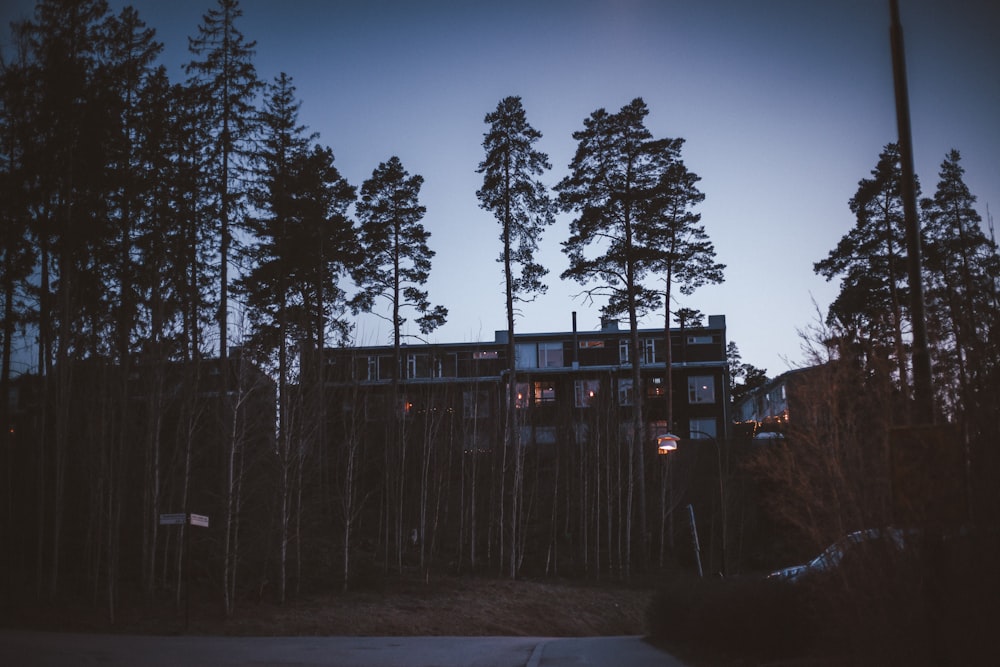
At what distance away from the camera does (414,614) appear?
82.2 ft

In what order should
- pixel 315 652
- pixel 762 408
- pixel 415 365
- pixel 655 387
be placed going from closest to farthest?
pixel 315 652
pixel 655 387
pixel 415 365
pixel 762 408

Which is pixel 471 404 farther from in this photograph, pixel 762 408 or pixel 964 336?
pixel 762 408

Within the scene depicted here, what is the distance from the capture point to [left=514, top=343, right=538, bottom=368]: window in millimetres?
69375

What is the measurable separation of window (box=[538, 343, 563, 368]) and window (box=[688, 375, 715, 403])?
1077 cm

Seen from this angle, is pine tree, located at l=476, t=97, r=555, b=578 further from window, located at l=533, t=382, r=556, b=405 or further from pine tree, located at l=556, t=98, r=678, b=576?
window, located at l=533, t=382, r=556, b=405

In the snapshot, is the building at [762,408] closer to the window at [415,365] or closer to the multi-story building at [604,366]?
the multi-story building at [604,366]

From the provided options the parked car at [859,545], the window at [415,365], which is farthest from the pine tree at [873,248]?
the window at [415,365]

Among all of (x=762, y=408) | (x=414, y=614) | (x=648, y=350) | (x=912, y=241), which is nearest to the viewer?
(x=912, y=241)

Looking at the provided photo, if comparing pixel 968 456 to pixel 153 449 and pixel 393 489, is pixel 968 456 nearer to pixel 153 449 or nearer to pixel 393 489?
pixel 153 449

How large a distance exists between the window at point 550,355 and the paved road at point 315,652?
1934 inches

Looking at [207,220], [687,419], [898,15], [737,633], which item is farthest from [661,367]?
[898,15]

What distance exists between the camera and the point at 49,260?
2959 cm

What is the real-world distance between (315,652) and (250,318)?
20.7 m

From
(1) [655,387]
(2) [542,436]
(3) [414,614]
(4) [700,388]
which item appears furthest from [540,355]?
(3) [414,614]
